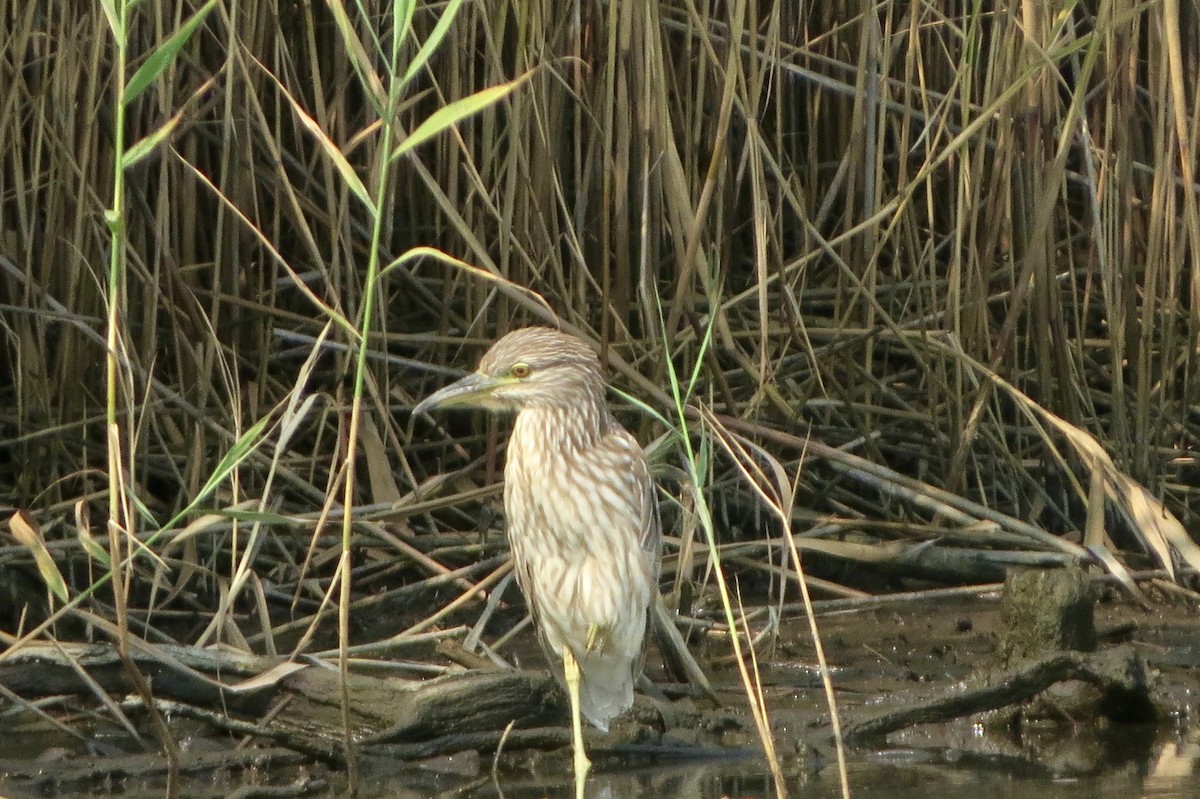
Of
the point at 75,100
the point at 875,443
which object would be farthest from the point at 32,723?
the point at 875,443

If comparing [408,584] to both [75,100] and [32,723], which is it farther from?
[75,100]

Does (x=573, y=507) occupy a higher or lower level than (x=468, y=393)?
lower

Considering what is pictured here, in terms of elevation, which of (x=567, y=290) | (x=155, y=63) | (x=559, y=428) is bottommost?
(x=559, y=428)

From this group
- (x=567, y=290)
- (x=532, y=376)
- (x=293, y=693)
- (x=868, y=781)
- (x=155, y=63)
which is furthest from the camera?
(x=567, y=290)

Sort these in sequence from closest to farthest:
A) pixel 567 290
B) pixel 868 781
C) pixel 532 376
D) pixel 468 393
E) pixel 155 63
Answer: pixel 155 63 < pixel 868 781 < pixel 468 393 < pixel 532 376 < pixel 567 290

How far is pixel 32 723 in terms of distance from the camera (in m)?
3.92

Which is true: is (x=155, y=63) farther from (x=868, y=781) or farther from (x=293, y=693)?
(x=868, y=781)

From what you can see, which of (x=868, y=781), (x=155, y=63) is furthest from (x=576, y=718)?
(x=155, y=63)

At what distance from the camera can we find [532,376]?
4.08 m

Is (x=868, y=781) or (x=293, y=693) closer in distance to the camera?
(x=868, y=781)

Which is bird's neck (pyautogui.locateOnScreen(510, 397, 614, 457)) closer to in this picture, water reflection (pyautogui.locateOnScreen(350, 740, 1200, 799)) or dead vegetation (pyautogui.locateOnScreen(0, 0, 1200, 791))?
dead vegetation (pyautogui.locateOnScreen(0, 0, 1200, 791))

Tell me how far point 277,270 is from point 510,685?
2144mm

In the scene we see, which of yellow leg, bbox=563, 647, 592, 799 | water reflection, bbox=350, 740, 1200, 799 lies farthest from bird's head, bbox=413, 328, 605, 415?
water reflection, bbox=350, 740, 1200, 799

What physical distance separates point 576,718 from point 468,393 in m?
0.88
